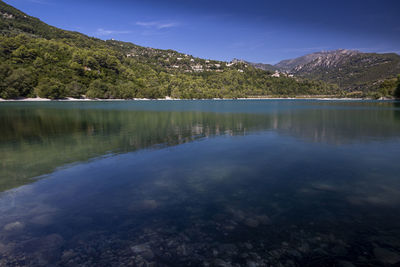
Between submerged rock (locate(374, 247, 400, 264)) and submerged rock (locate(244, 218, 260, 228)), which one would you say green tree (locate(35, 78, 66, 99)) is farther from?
submerged rock (locate(374, 247, 400, 264))

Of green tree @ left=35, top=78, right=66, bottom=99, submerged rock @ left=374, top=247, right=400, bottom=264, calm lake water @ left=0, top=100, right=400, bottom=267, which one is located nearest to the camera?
submerged rock @ left=374, top=247, right=400, bottom=264

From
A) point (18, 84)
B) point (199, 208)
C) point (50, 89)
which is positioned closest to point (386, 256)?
point (199, 208)

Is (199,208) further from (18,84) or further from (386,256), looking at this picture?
(18,84)

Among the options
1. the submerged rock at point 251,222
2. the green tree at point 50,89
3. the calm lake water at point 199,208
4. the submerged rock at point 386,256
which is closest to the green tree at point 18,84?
the green tree at point 50,89

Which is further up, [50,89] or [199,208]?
[50,89]

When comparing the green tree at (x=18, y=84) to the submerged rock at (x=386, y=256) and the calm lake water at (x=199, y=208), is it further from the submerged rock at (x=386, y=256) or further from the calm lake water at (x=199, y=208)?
the submerged rock at (x=386, y=256)

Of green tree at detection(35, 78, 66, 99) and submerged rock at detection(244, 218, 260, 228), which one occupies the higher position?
green tree at detection(35, 78, 66, 99)

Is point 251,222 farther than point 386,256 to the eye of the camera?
Yes

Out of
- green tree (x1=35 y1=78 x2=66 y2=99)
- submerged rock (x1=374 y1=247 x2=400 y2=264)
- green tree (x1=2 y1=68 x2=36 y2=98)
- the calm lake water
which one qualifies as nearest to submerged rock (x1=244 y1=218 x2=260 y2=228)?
the calm lake water

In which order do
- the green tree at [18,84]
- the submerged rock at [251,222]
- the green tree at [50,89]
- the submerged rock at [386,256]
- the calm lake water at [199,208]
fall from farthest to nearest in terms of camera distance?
the green tree at [50,89]
the green tree at [18,84]
the submerged rock at [251,222]
the calm lake water at [199,208]
the submerged rock at [386,256]

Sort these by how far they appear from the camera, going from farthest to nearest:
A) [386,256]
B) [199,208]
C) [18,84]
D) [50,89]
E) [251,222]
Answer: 1. [50,89]
2. [18,84]
3. [199,208]
4. [251,222]
5. [386,256]

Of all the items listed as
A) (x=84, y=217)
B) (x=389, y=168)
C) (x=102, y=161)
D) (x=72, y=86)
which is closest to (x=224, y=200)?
(x=84, y=217)

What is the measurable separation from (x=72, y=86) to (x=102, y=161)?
534 ft

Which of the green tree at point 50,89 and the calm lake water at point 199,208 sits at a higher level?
the green tree at point 50,89
